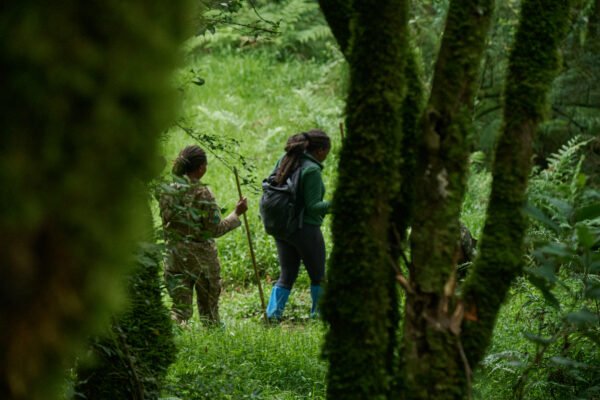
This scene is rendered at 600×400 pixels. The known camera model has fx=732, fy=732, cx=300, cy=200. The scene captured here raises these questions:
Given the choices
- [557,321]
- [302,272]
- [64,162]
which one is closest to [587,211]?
[557,321]

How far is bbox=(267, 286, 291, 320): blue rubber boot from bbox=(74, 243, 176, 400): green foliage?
12.0ft

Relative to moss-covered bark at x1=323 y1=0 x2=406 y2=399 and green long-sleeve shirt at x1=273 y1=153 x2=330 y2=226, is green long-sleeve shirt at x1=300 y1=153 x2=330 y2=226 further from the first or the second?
moss-covered bark at x1=323 y1=0 x2=406 y2=399

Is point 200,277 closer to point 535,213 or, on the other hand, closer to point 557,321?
point 557,321

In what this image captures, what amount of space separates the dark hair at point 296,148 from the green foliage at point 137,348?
10.8 ft

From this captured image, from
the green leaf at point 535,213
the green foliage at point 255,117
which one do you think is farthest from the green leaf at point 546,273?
the green foliage at point 255,117

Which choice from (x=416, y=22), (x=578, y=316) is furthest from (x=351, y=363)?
(x=416, y=22)

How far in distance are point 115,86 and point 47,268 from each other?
0.32m

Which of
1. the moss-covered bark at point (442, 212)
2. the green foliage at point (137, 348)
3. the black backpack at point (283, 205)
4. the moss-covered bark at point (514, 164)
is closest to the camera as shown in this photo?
the moss-covered bark at point (442, 212)

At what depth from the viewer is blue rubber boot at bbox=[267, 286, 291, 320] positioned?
869 cm

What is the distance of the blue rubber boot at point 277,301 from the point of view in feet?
28.5

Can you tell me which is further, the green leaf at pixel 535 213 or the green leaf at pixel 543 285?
the green leaf at pixel 543 285

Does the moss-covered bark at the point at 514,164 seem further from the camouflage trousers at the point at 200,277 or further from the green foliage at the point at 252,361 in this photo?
the camouflage trousers at the point at 200,277

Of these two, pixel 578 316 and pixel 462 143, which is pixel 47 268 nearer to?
pixel 462 143

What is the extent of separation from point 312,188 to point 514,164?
4.96 m
